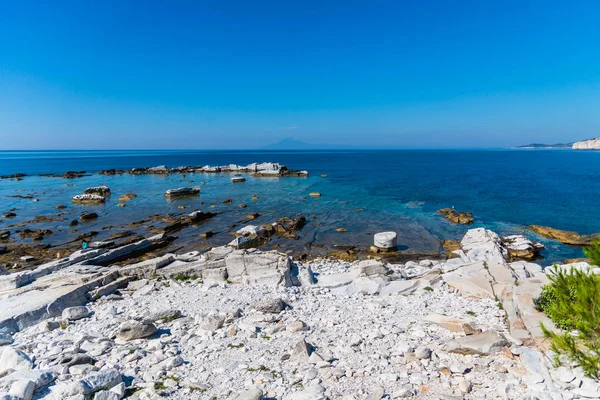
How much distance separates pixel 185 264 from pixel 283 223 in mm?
15487

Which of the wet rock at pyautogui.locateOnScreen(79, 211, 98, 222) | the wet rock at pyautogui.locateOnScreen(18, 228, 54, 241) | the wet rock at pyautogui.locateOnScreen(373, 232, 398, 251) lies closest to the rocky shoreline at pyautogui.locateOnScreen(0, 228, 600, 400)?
the wet rock at pyautogui.locateOnScreen(373, 232, 398, 251)

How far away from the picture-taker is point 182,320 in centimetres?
1196

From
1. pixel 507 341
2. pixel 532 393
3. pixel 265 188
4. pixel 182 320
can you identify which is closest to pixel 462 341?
pixel 507 341

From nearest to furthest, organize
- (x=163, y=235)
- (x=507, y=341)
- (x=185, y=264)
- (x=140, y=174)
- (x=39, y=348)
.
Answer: (x=507, y=341) < (x=39, y=348) < (x=185, y=264) < (x=163, y=235) < (x=140, y=174)

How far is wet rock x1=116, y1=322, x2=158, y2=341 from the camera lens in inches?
415

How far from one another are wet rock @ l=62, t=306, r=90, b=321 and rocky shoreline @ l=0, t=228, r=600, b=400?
49mm

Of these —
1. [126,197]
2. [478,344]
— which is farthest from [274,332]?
[126,197]

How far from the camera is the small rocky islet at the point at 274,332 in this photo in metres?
7.73

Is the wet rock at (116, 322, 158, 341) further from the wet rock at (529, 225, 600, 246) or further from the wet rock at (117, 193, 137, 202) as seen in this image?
the wet rock at (117, 193, 137, 202)

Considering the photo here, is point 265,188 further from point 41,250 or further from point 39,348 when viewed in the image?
point 39,348

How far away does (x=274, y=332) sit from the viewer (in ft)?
36.2

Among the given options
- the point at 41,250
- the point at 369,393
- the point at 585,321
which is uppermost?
the point at 585,321

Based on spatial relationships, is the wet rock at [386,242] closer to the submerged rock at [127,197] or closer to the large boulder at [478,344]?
the large boulder at [478,344]

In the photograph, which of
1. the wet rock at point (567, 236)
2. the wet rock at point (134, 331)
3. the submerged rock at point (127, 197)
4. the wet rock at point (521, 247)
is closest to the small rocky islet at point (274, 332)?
the wet rock at point (134, 331)
